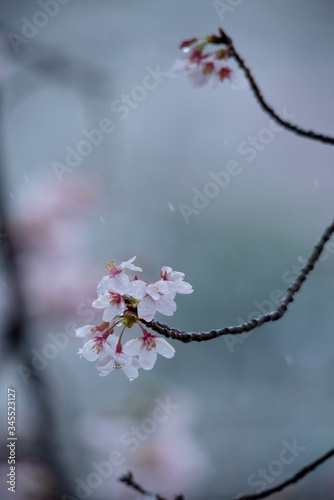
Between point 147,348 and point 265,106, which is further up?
point 265,106

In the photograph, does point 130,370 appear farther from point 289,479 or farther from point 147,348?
point 289,479

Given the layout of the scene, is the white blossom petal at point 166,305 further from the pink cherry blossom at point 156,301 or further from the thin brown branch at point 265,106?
the thin brown branch at point 265,106

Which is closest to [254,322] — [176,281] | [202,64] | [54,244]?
[176,281]

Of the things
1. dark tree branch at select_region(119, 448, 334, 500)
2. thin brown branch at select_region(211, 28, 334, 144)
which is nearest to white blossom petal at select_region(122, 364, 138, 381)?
dark tree branch at select_region(119, 448, 334, 500)

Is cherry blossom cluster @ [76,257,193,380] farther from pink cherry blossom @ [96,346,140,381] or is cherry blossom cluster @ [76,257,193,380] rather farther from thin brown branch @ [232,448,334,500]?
thin brown branch @ [232,448,334,500]

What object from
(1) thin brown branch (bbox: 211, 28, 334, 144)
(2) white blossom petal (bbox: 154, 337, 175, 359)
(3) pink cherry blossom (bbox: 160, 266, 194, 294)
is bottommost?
(2) white blossom petal (bbox: 154, 337, 175, 359)

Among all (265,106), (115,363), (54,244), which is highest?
(265,106)

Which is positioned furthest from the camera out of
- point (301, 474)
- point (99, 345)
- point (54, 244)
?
point (54, 244)

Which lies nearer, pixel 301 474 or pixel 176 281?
pixel 301 474
